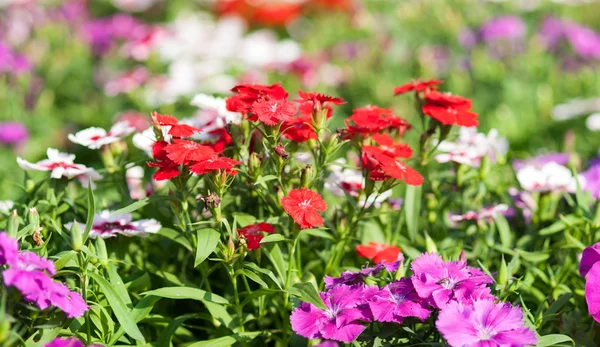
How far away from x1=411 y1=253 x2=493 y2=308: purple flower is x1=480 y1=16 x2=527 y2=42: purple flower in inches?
138

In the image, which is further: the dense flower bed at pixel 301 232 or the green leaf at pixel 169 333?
the green leaf at pixel 169 333

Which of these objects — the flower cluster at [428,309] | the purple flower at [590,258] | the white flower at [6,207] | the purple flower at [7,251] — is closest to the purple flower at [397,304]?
the flower cluster at [428,309]

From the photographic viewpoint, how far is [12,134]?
3438mm

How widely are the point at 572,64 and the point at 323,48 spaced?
1864 millimetres

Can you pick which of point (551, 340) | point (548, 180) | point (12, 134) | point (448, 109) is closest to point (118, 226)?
point (448, 109)

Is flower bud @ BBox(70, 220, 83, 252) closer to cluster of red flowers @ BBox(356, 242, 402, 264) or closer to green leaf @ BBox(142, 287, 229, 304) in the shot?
green leaf @ BBox(142, 287, 229, 304)

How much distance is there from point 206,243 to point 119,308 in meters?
0.23

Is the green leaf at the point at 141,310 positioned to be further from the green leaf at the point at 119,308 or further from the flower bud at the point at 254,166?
the flower bud at the point at 254,166

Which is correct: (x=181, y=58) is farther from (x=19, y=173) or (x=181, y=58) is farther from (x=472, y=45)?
(x=472, y=45)

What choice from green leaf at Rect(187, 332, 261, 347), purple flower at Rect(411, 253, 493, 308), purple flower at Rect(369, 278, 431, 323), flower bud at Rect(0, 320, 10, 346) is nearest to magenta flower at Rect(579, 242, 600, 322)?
purple flower at Rect(411, 253, 493, 308)

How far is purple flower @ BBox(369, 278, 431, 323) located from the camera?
1.33 m

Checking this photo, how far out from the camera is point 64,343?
3.96 ft

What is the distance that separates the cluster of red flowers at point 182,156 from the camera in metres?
1.40

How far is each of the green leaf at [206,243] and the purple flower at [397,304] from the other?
0.36 meters
